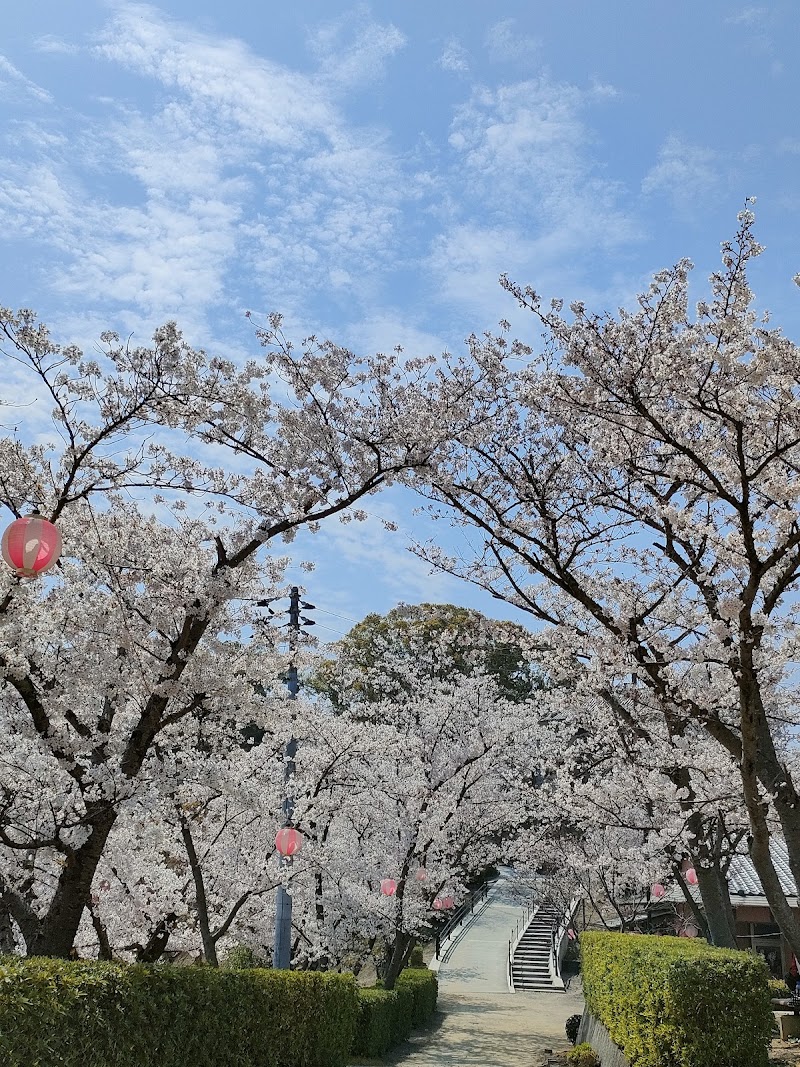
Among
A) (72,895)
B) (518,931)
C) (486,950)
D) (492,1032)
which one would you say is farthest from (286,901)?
(518,931)

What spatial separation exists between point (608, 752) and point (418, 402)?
11.5m

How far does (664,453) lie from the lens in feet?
22.1

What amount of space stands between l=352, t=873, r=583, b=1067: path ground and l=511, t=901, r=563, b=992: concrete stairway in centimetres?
46

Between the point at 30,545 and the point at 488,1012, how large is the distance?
66.6 feet

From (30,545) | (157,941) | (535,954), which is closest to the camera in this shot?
(30,545)

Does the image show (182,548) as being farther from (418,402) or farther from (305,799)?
(305,799)

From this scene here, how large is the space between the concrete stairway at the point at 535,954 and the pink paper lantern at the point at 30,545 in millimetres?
24457

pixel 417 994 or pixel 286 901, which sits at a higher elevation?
pixel 286 901

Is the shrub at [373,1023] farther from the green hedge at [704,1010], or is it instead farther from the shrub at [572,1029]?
the green hedge at [704,1010]

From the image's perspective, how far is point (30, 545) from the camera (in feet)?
17.7

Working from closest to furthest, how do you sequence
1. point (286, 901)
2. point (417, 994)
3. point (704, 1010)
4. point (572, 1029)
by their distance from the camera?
point (704, 1010)
point (286, 901)
point (572, 1029)
point (417, 994)

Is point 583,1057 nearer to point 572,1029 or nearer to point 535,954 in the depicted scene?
point 572,1029

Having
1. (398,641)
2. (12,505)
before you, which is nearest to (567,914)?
(398,641)

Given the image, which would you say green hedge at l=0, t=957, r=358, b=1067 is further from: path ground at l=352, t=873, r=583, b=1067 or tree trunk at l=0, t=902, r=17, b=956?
path ground at l=352, t=873, r=583, b=1067
